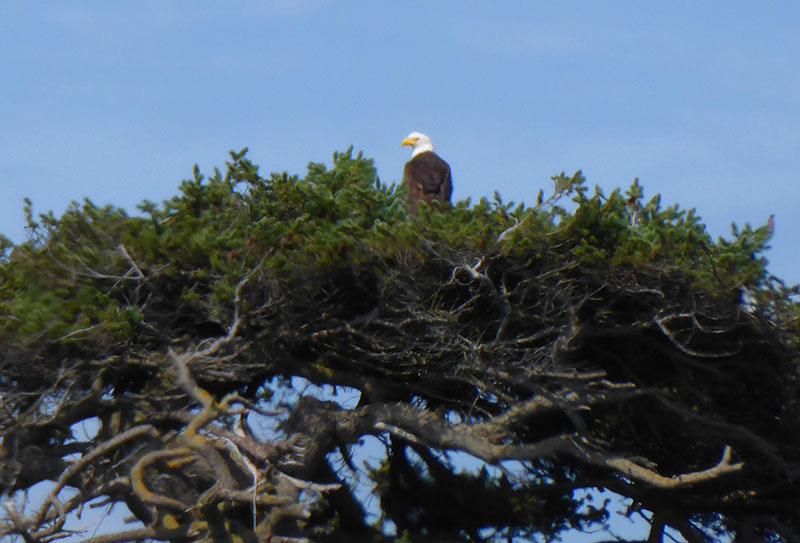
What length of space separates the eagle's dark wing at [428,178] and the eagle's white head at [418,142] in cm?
158

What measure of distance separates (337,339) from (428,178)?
320 centimetres

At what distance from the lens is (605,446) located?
12.3m

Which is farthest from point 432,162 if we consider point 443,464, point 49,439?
point 49,439

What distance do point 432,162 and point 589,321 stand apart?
12.8ft

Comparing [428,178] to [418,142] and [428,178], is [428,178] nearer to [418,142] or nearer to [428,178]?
[428,178]

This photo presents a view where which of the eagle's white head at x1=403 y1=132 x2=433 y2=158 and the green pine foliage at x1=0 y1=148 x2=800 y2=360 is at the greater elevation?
the eagle's white head at x1=403 y1=132 x2=433 y2=158

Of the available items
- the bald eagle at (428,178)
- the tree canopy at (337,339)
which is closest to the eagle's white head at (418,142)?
the bald eagle at (428,178)

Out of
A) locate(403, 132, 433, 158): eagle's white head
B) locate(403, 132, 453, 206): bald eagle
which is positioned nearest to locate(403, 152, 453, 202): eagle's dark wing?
Answer: locate(403, 132, 453, 206): bald eagle

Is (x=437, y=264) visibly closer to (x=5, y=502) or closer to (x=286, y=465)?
(x=286, y=465)

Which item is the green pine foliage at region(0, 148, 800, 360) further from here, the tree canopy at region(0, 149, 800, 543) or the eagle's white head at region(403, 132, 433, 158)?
the eagle's white head at region(403, 132, 433, 158)

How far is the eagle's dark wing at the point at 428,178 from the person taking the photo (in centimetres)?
1301

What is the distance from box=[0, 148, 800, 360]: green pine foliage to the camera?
31.2 feet

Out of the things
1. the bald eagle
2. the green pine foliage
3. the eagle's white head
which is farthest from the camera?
the eagle's white head

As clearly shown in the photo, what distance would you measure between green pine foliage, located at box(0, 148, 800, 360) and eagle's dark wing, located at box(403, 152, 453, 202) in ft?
8.71
